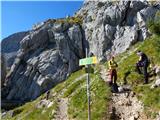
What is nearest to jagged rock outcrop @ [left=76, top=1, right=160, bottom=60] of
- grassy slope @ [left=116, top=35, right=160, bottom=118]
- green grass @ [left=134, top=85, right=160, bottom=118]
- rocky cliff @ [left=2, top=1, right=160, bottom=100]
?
rocky cliff @ [left=2, top=1, right=160, bottom=100]

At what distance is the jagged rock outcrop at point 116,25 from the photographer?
74.6 m

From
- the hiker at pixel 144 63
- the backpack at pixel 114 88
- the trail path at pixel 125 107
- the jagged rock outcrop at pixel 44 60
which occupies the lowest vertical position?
the trail path at pixel 125 107

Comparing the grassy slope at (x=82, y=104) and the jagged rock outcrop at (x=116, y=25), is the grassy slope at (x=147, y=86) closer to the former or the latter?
the grassy slope at (x=82, y=104)

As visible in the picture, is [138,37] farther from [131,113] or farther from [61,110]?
[131,113]

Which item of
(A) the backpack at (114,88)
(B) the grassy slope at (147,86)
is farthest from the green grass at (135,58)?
(A) the backpack at (114,88)

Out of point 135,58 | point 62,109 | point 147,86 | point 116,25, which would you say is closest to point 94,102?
point 62,109

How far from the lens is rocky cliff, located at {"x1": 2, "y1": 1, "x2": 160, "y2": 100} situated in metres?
76.9

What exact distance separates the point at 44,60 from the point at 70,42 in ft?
28.3

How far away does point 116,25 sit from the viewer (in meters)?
80.9

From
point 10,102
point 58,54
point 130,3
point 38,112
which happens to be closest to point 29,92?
point 10,102

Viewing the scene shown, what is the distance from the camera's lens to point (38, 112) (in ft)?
116

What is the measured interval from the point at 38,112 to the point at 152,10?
152 ft

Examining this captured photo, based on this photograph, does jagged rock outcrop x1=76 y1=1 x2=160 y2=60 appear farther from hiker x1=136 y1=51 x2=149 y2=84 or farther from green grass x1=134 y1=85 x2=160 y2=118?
green grass x1=134 y1=85 x2=160 y2=118

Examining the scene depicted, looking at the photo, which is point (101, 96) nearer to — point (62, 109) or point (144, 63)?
point (62, 109)
